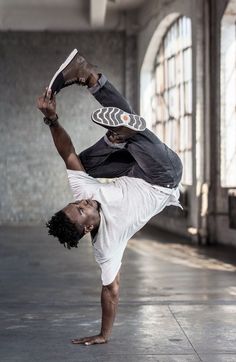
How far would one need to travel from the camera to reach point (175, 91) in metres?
13.0

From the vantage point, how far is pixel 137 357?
3.96 meters

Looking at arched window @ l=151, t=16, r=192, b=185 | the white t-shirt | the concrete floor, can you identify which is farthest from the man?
arched window @ l=151, t=16, r=192, b=185

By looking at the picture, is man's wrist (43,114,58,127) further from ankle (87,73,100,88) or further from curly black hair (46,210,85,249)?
curly black hair (46,210,85,249)

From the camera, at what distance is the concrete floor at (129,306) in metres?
4.11

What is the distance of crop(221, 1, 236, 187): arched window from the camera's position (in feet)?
32.6

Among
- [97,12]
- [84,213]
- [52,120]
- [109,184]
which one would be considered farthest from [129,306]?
[97,12]

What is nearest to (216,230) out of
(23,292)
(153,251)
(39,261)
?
(153,251)

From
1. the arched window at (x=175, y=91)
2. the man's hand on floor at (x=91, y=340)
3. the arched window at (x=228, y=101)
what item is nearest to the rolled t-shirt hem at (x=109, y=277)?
the man's hand on floor at (x=91, y=340)

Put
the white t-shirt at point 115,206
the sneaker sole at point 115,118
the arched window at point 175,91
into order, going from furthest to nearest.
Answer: the arched window at point 175,91 < the white t-shirt at point 115,206 < the sneaker sole at point 115,118

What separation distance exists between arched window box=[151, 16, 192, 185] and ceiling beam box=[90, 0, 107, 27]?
4.20 ft

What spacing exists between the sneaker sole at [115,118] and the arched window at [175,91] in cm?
779

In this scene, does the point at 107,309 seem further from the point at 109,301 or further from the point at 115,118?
the point at 115,118

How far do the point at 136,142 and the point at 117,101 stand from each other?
26 centimetres

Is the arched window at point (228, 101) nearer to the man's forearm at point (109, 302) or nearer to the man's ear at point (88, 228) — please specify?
the man's forearm at point (109, 302)
